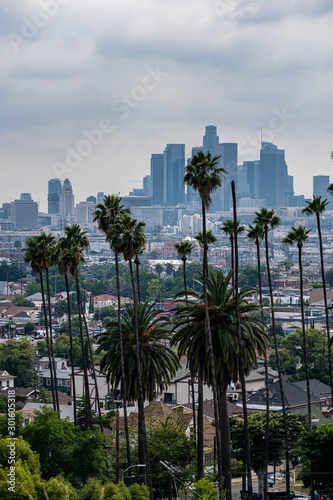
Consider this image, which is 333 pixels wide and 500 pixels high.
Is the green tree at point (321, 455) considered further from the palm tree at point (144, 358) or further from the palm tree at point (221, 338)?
the palm tree at point (144, 358)

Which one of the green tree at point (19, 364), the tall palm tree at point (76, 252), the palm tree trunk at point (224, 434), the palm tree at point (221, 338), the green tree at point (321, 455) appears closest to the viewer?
the palm tree at point (221, 338)

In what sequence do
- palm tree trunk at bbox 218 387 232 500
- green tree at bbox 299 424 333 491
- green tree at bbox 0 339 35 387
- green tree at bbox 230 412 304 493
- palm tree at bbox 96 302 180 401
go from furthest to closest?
1. green tree at bbox 0 339 35 387
2. green tree at bbox 230 412 304 493
3. green tree at bbox 299 424 333 491
4. palm tree at bbox 96 302 180 401
5. palm tree trunk at bbox 218 387 232 500

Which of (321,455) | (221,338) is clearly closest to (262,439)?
(321,455)

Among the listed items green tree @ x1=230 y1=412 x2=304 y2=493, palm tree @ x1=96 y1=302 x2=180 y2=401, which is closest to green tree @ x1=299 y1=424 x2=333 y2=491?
green tree @ x1=230 y1=412 x2=304 y2=493

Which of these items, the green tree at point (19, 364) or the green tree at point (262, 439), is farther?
the green tree at point (19, 364)

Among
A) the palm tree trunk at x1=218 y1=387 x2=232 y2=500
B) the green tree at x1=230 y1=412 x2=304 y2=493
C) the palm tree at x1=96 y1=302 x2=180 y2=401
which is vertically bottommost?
the green tree at x1=230 y1=412 x2=304 y2=493

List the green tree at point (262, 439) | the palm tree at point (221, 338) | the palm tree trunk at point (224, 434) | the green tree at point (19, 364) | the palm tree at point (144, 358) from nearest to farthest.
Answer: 1. the palm tree at point (221, 338)
2. the palm tree trunk at point (224, 434)
3. the palm tree at point (144, 358)
4. the green tree at point (262, 439)
5. the green tree at point (19, 364)

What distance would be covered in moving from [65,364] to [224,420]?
218ft

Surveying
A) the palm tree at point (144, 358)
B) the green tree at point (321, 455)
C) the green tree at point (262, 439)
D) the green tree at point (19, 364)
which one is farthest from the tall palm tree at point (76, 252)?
the green tree at point (19, 364)

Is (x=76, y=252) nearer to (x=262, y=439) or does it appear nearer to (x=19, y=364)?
(x=262, y=439)

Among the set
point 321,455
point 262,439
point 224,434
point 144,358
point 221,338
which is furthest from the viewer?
point 262,439

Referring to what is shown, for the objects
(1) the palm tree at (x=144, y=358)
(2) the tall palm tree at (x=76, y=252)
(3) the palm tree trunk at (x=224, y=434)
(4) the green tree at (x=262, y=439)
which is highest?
(2) the tall palm tree at (x=76, y=252)

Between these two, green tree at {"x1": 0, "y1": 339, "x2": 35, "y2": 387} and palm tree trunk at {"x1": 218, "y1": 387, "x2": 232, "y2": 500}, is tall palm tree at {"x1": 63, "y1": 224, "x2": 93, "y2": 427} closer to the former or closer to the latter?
palm tree trunk at {"x1": 218, "y1": 387, "x2": 232, "y2": 500}

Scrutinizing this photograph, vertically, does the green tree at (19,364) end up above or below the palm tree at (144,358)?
below
